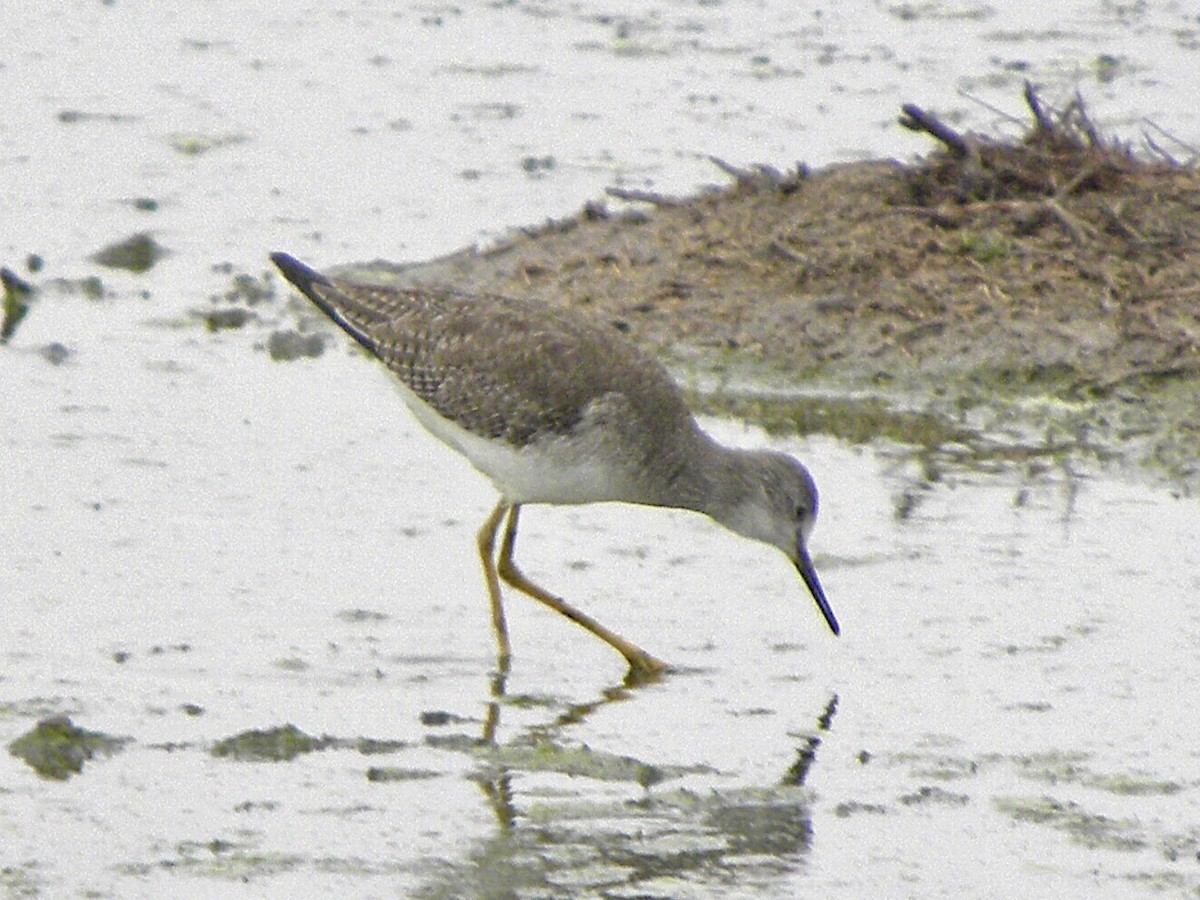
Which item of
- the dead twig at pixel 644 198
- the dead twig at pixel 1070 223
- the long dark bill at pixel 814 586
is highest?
the dead twig at pixel 1070 223

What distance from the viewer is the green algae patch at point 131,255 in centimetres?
1232

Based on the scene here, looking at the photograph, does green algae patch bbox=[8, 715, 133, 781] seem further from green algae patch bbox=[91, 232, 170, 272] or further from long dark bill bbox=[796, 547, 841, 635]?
green algae patch bbox=[91, 232, 170, 272]

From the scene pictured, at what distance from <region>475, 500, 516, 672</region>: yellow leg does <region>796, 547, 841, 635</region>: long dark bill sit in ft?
3.36

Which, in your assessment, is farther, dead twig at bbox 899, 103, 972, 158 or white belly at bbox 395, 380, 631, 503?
dead twig at bbox 899, 103, 972, 158

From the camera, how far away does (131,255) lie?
12391mm

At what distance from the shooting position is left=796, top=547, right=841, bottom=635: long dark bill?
7.91m

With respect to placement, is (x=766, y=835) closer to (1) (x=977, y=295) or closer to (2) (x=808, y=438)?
(2) (x=808, y=438)

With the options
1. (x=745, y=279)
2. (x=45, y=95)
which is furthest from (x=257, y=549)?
(x=45, y=95)

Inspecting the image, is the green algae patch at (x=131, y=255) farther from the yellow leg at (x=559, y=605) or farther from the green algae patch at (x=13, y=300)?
the yellow leg at (x=559, y=605)

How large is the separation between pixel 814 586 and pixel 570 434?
0.97 meters

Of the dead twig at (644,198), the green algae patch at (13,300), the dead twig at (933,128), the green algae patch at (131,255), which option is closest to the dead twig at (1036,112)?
the dead twig at (933,128)

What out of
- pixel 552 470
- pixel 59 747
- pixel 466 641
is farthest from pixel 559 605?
pixel 59 747

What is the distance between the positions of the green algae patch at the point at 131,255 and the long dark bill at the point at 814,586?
17.1ft

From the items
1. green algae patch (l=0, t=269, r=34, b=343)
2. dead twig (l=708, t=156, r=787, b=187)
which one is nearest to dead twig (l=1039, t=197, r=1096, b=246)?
dead twig (l=708, t=156, r=787, b=187)
